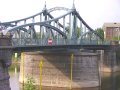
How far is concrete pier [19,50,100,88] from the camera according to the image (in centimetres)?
5590

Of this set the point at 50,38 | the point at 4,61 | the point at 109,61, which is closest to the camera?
the point at 4,61

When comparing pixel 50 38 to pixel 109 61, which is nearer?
pixel 50 38

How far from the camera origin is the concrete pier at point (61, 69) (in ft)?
183

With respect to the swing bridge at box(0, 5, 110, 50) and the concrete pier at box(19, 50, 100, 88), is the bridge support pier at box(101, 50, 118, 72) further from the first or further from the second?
the concrete pier at box(19, 50, 100, 88)

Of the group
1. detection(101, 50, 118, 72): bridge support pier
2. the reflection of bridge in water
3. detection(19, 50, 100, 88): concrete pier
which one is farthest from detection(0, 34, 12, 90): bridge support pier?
detection(101, 50, 118, 72): bridge support pier

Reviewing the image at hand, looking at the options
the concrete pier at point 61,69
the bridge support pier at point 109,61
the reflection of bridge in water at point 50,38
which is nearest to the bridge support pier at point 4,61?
the reflection of bridge in water at point 50,38

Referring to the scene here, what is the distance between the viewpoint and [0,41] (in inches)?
1324

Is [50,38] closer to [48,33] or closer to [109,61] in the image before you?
[48,33]

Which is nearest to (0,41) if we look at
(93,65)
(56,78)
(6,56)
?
(6,56)

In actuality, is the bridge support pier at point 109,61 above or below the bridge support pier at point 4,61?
below

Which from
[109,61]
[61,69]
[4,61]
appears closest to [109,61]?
[109,61]

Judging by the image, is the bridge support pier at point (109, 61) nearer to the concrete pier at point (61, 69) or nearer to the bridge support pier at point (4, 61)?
the concrete pier at point (61, 69)

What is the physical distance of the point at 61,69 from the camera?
185 ft

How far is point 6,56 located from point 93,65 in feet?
87.0
